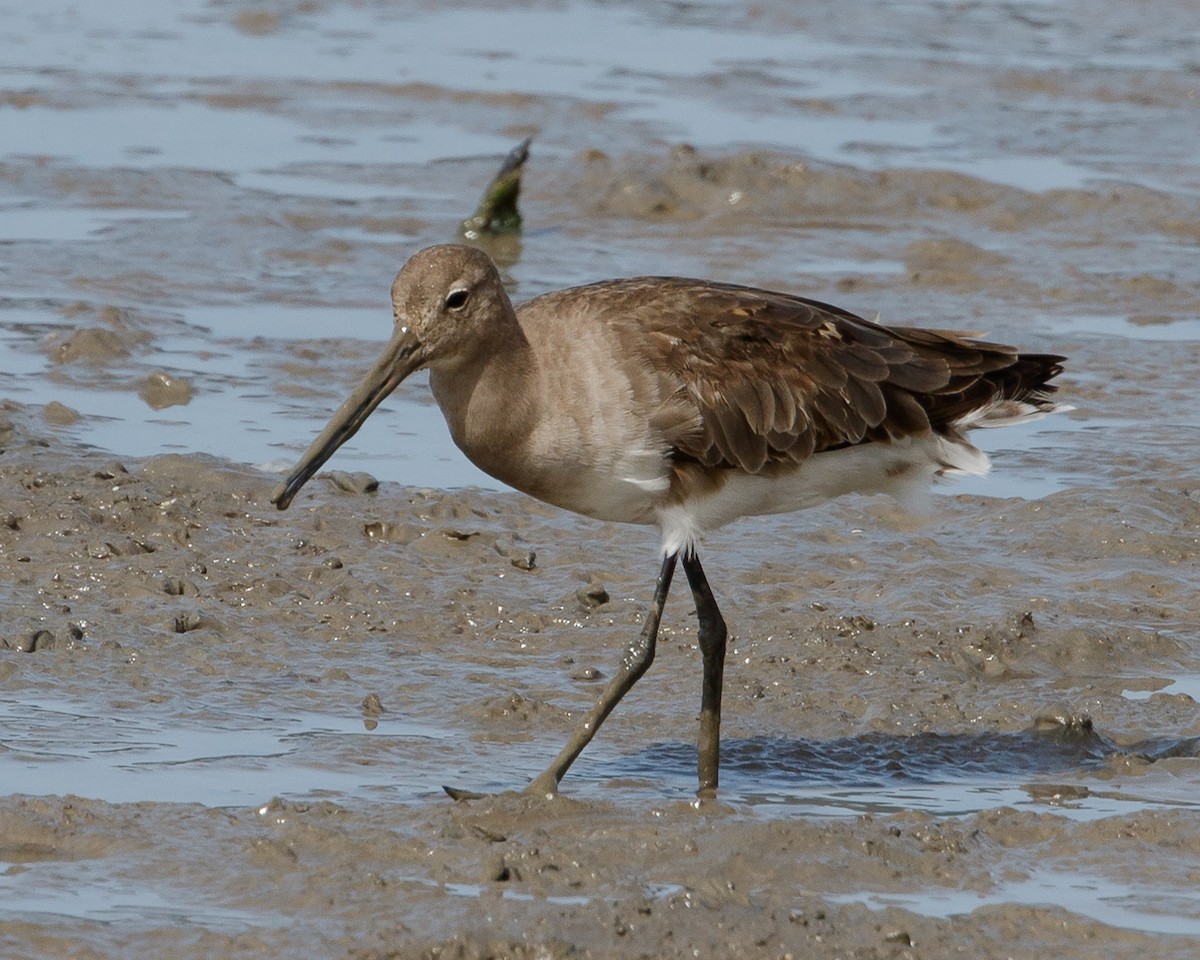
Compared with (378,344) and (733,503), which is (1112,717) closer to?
(733,503)

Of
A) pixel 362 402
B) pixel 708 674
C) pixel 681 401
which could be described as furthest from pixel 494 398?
pixel 708 674

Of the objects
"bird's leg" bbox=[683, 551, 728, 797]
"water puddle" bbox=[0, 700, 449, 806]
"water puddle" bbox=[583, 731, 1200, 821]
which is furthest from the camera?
"bird's leg" bbox=[683, 551, 728, 797]

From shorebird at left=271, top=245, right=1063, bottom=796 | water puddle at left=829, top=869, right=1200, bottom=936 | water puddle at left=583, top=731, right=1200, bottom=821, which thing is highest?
shorebird at left=271, top=245, right=1063, bottom=796

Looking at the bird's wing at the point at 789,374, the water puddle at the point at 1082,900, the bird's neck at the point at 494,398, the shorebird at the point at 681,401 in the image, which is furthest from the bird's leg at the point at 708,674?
the water puddle at the point at 1082,900

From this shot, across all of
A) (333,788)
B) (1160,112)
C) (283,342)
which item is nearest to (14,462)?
(283,342)

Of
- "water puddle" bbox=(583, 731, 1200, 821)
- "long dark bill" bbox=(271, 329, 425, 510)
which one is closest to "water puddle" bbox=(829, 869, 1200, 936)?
"water puddle" bbox=(583, 731, 1200, 821)

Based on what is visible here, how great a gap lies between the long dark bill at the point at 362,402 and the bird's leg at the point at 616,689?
0.99m

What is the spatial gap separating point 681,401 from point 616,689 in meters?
0.92

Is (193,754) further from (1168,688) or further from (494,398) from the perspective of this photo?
(1168,688)

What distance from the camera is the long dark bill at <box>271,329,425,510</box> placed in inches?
253

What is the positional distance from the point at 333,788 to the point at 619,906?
4.02 feet

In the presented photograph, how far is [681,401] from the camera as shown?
21.8ft

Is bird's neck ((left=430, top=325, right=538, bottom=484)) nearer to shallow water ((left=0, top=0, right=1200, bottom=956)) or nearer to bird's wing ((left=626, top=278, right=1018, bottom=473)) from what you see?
bird's wing ((left=626, top=278, right=1018, bottom=473))

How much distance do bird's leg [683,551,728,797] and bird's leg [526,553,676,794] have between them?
10 cm
